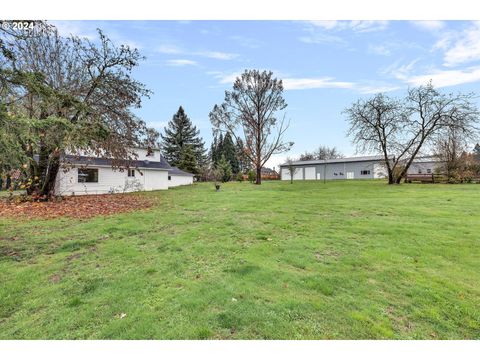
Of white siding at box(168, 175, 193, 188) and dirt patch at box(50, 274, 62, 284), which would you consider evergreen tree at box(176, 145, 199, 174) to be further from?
dirt patch at box(50, 274, 62, 284)

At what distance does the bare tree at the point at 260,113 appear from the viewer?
93.5ft

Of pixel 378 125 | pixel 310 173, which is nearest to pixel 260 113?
pixel 378 125

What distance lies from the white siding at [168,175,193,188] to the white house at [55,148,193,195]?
3731 millimetres

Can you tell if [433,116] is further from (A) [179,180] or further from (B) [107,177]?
(B) [107,177]

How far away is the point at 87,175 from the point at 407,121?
90.0 ft

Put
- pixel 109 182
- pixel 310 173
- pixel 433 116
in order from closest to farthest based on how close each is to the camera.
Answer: pixel 109 182 < pixel 433 116 < pixel 310 173

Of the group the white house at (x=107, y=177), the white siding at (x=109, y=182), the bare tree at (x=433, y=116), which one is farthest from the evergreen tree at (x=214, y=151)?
the bare tree at (x=433, y=116)

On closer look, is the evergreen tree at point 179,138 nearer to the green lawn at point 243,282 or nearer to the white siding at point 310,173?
the white siding at point 310,173

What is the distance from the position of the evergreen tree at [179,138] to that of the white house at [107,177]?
16391 millimetres

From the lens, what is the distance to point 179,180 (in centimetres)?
3067

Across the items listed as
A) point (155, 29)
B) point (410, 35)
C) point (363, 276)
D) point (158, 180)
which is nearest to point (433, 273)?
point (363, 276)

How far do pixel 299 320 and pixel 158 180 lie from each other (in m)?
22.7
